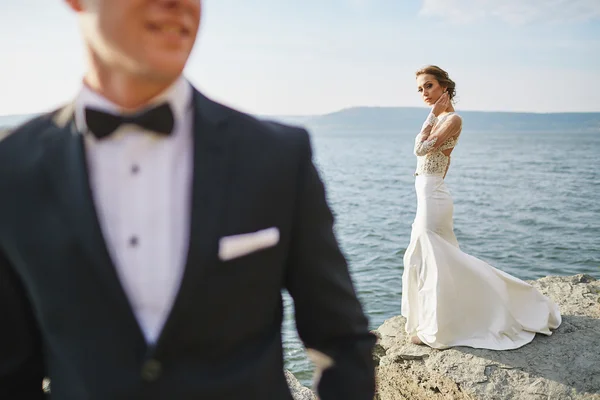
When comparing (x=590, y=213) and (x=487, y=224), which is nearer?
(x=487, y=224)

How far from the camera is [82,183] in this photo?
109 centimetres

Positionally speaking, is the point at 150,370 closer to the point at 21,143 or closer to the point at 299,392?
the point at 21,143

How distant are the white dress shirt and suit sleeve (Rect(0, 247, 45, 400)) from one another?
0.81ft

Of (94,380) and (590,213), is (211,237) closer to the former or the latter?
(94,380)

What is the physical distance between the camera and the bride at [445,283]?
16.5 feet

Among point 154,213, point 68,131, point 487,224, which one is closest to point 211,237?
point 154,213

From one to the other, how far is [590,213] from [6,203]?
63.0 feet

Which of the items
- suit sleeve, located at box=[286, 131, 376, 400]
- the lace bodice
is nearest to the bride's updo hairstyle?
the lace bodice

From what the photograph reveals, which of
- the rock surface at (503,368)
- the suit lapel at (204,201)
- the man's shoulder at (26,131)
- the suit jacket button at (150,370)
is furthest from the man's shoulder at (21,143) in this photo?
the rock surface at (503,368)

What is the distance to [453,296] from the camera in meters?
5.22

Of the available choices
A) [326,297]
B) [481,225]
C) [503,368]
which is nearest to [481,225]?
[481,225]

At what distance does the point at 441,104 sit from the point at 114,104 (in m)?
4.67

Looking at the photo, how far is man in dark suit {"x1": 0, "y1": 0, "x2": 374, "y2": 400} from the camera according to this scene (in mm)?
1084

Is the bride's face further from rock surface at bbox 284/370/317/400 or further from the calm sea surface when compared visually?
rock surface at bbox 284/370/317/400
